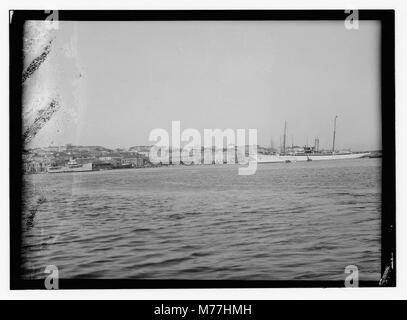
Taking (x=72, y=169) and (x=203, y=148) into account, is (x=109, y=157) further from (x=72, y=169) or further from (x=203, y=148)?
(x=203, y=148)

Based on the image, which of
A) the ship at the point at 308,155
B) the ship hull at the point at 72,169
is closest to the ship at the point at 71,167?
the ship hull at the point at 72,169

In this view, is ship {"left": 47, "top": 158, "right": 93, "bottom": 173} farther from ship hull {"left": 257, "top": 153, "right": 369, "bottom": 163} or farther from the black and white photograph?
ship hull {"left": 257, "top": 153, "right": 369, "bottom": 163}

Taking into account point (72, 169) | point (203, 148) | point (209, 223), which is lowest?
point (209, 223)

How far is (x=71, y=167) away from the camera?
452 cm

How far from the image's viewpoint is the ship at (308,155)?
455cm

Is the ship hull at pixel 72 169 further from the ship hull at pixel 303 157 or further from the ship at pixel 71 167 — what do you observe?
the ship hull at pixel 303 157

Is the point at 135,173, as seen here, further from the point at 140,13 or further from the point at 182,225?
the point at 140,13

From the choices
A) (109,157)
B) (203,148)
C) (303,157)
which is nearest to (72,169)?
(109,157)

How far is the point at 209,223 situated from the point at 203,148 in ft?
1.79

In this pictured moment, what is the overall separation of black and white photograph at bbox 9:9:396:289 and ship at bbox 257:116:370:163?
0.4 inches

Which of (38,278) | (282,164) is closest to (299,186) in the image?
(282,164)

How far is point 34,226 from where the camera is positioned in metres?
4.51

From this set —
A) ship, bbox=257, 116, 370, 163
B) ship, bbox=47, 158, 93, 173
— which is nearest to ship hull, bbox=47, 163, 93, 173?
ship, bbox=47, 158, 93, 173

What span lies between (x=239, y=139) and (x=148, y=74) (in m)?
0.82
